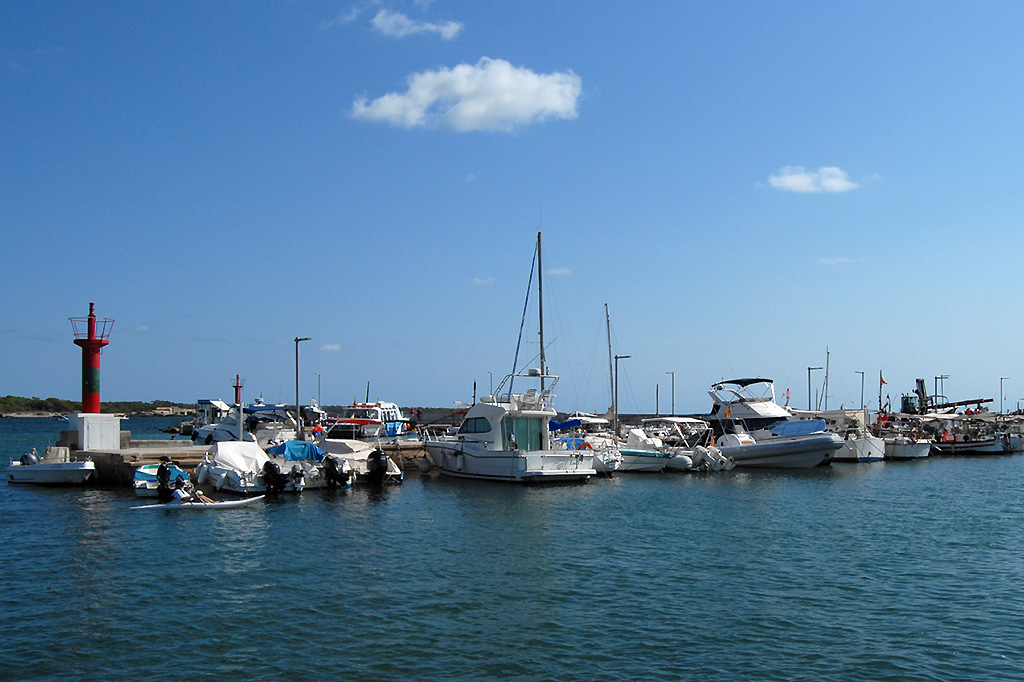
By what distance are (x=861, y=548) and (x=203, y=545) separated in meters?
17.3

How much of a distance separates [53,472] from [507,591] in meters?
24.1

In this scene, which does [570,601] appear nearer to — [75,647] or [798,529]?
[75,647]

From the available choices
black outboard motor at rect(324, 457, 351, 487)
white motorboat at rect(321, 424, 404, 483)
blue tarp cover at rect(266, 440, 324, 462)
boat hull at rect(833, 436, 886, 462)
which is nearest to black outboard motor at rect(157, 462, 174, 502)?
blue tarp cover at rect(266, 440, 324, 462)

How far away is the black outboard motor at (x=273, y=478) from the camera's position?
29494mm

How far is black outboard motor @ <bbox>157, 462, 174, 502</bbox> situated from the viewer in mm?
26516

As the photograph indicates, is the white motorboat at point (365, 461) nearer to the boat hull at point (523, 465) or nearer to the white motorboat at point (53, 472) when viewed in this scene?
the boat hull at point (523, 465)

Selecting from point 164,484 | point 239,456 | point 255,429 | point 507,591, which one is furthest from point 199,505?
point 255,429

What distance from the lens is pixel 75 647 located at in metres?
12.7

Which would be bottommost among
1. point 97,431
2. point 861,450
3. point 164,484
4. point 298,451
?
point 861,450

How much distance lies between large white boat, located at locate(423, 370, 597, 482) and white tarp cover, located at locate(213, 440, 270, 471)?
9292mm

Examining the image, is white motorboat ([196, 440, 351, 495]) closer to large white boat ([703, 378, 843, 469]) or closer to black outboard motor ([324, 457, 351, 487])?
black outboard motor ([324, 457, 351, 487])

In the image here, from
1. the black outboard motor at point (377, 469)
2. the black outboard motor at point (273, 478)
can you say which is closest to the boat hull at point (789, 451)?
the black outboard motor at point (377, 469)

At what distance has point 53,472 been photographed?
31969 mm

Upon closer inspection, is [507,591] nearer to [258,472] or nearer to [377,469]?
[258,472]
